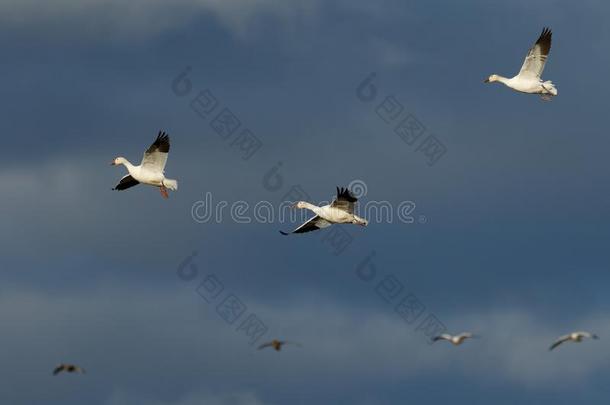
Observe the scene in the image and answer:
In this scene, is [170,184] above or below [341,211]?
below

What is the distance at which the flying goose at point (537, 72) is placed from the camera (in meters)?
47.7

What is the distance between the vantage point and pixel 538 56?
4788 cm

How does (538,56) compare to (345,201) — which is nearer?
(345,201)

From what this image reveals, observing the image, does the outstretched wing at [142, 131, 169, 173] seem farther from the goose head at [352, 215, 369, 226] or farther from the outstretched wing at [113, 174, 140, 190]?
the goose head at [352, 215, 369, 226]

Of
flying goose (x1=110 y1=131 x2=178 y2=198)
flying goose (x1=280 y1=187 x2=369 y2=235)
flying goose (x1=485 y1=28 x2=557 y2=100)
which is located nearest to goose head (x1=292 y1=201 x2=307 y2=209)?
flying goose (x1=280 y1=187 x2=369 y2=235)

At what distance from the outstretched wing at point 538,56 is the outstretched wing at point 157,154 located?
1136 cm

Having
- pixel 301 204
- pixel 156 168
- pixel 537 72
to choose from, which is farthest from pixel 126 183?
pixel 537 72

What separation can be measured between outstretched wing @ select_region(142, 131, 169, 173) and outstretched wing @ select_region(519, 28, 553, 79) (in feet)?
37.3

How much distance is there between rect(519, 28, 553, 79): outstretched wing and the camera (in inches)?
1873

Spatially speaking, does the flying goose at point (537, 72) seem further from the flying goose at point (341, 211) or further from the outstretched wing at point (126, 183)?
the outstretched wing at point (126, 183)

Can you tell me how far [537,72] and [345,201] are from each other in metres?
8.36

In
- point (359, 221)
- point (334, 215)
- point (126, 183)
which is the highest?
point (359, 221)

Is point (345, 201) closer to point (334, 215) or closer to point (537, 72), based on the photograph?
point (334, 215)

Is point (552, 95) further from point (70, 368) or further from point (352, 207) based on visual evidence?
point (70, 368)
